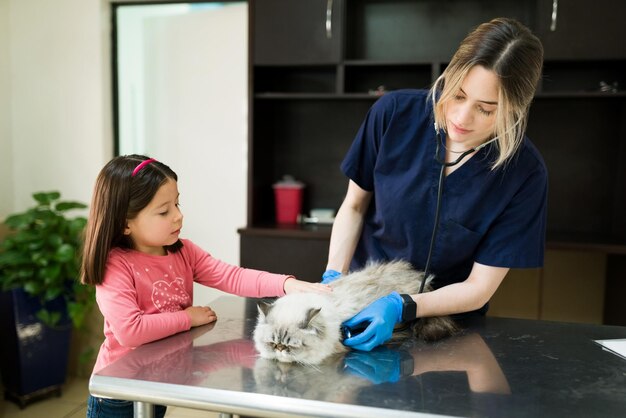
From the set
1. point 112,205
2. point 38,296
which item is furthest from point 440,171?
point 38,296

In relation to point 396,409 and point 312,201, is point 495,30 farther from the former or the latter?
point 312,201

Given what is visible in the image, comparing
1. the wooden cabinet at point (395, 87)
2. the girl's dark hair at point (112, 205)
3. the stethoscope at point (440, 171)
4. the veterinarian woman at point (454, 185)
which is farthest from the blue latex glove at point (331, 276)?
the wooden cabinet at point (395, 87)

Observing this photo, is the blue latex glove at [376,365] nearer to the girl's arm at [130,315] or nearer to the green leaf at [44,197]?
the girl's arm at [130,315]

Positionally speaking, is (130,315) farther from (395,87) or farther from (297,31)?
(395,87)

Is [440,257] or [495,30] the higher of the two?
[495,30]

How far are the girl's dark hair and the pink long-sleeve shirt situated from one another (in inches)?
1.4

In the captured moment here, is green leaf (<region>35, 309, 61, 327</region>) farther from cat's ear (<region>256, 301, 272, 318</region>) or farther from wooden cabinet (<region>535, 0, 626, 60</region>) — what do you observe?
wooden cabinet (<region>535, 0, 626, 60</region>)

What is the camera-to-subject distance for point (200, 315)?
1368mm

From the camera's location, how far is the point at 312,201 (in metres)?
3.05

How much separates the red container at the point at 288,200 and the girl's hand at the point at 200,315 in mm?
1490

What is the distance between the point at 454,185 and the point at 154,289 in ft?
2.64

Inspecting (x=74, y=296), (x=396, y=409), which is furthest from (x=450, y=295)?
(x=74, y=296)

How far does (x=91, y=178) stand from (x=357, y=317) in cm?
224

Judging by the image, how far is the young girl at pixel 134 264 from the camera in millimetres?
1243
